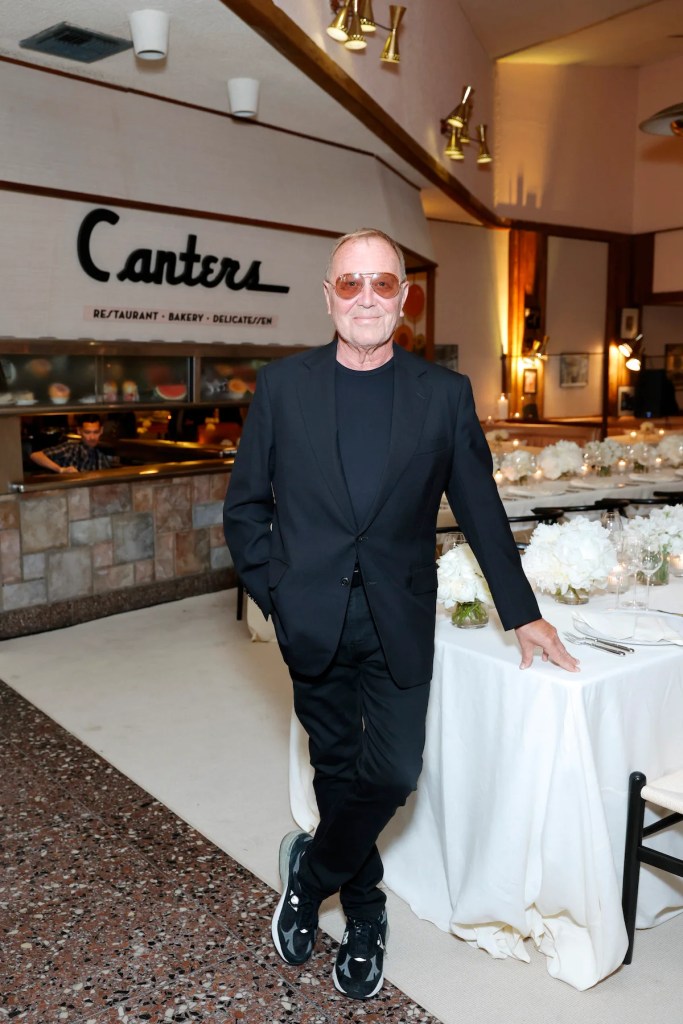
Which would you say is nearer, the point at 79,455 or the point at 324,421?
the point at 324,421

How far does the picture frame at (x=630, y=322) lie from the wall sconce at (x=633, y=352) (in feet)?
0.58

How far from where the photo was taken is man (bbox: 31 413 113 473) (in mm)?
6598

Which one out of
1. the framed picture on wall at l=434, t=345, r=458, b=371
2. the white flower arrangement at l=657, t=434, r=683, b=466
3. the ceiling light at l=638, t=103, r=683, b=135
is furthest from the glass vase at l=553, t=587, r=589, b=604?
the framed picture on wall at l=434, t=345, r=458, b=371

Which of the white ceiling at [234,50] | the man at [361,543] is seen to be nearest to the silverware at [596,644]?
the man at [361,543]

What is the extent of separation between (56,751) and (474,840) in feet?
7.61

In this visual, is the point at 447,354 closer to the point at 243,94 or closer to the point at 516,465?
the point at 516,465

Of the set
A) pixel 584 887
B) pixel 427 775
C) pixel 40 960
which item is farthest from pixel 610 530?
pixel 40 960

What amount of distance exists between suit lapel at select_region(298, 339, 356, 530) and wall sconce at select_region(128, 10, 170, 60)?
3.46 m

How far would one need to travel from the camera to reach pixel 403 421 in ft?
7.93

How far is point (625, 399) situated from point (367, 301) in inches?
546

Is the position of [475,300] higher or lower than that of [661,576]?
higher

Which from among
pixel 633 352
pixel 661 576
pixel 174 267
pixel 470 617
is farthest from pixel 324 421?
pixel 633 352

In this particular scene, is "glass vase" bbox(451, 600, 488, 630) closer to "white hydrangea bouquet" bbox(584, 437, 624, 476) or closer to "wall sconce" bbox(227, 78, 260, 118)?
"wall sconce" bbox(227, 78, 260, 118)

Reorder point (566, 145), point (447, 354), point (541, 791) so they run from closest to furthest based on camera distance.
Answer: point (541, 791) → point (447, 354) → point (566, 145)
